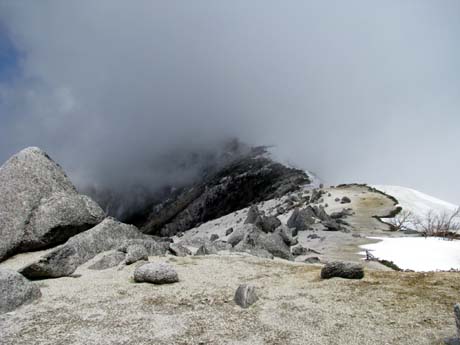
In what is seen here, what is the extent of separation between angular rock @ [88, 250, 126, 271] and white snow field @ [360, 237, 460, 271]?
56.6 feet

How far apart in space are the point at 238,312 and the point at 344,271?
466cm

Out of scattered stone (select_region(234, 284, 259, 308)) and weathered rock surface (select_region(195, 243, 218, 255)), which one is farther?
weathered rock surface (select_region(195, 243, 218, 255))

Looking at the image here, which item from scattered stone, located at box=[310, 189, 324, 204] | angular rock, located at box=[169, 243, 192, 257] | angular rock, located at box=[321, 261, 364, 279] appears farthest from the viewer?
scattered stone, located at box=[310, 189, 324, 204]

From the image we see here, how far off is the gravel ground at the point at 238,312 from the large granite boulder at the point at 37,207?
Answer: 15.4 ft

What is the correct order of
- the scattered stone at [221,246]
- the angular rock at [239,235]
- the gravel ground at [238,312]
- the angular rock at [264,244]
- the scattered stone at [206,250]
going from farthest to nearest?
the angular rock at [239,235], the angular rock at [264,244], the scattered stone at [221,246], the scattered stone at [206,250], the gravel ground at [238,312]

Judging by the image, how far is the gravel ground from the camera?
33.2 ft

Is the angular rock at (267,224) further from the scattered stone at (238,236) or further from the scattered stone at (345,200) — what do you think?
the scattered stone at (345,200)

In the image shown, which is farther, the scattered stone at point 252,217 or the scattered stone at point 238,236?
the scattered stone at point 252,217

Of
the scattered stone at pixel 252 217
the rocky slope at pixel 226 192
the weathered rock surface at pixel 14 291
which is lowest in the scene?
the rocky slope at pixel 226 192

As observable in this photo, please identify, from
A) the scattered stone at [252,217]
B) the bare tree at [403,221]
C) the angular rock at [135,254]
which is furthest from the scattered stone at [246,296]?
the bare tree at [403,221]

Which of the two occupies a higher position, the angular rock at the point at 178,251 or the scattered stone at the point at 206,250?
the angular rock at the point at 178,251

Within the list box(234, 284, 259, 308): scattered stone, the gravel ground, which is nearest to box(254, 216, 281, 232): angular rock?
the gravel ground

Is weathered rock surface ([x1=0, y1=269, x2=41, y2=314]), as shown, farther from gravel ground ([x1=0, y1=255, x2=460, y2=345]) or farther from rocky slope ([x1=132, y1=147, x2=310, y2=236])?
rocky slope ([x1=132, y1=147, x2=310, y2=236])

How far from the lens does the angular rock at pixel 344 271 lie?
14641mm
